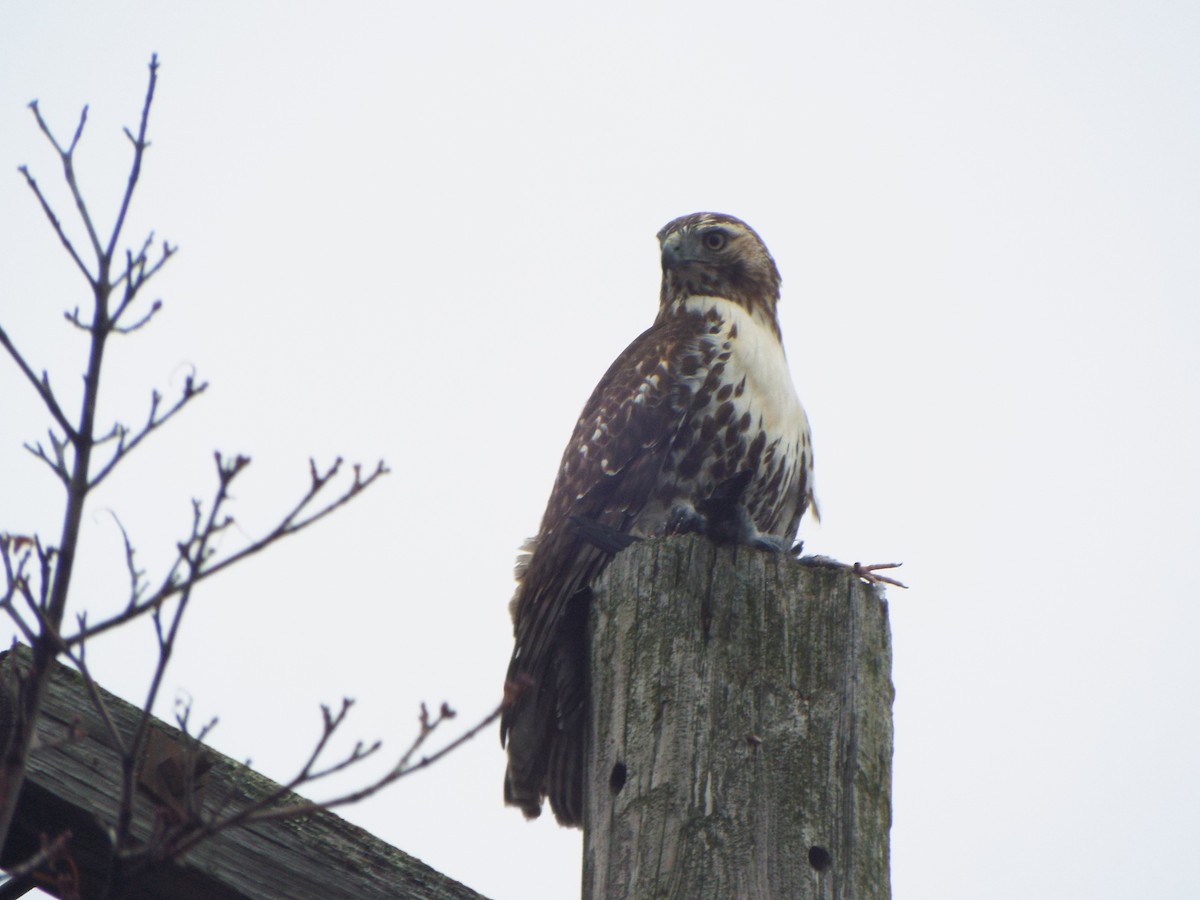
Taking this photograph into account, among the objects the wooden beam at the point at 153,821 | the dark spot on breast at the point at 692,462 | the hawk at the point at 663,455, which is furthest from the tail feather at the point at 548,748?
the wooden beam at the point at 153,821

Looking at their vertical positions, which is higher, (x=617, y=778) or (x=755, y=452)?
(x=755, y=452)

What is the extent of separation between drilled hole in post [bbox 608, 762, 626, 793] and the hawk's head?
3619 mm

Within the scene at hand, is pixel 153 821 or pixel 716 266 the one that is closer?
pixel 153 821

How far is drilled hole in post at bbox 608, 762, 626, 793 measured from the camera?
2.27m

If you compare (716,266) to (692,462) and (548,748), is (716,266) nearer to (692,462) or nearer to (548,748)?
(692,462)

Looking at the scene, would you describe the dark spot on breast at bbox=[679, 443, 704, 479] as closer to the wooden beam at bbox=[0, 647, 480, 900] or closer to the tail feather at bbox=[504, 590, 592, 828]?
the tail feather at bbox=[504, 590, 592, 828]

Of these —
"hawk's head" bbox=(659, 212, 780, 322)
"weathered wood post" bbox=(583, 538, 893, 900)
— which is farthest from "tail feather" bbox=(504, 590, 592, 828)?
"hawk's head" bbox=(659, 212, 780, 322)

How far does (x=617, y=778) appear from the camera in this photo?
2.28m

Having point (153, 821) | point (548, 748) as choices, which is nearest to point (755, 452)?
point (548, 748)

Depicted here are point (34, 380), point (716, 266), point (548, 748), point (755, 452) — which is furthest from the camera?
point (716, 266)

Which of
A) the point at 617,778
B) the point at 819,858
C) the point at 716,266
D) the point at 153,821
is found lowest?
the point at 153,821

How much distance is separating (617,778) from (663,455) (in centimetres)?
251

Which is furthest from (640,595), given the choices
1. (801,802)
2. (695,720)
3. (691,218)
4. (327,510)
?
(691,218)

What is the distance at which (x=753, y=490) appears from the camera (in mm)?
4766
